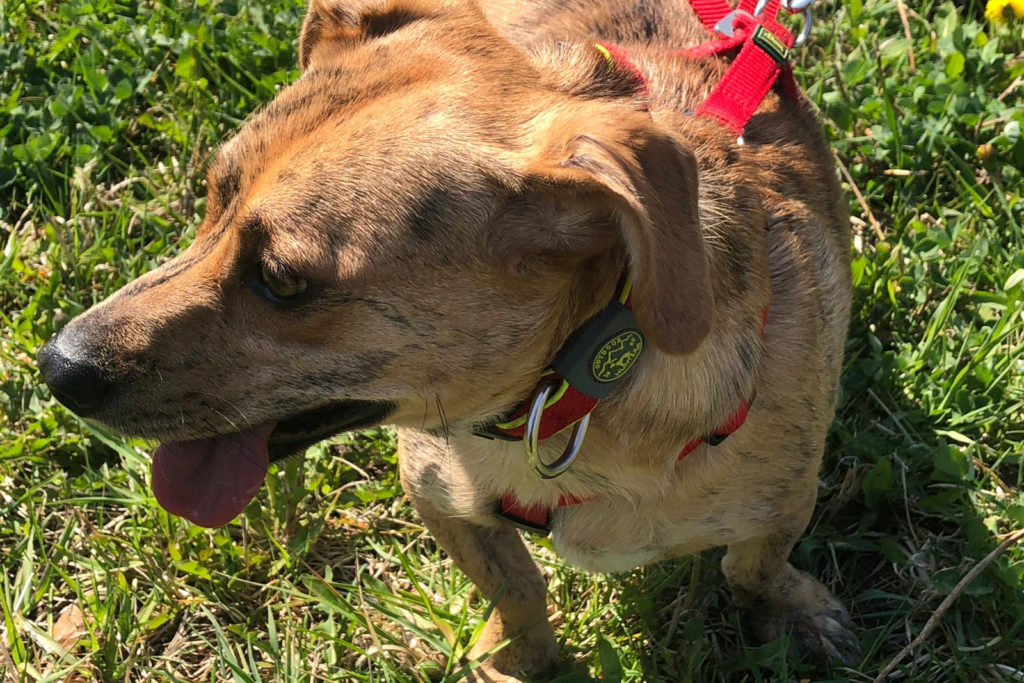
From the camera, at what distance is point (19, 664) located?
3.21 meters

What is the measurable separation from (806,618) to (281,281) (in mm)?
2071

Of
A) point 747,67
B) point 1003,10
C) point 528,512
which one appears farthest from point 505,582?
point 1003,10

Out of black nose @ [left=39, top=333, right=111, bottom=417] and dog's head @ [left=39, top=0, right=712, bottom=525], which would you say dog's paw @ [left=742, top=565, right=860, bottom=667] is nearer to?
dog's head @ [left=39, top=0, right=712, bottom=525]

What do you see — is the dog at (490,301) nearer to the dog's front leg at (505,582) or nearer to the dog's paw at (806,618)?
the dog's front leg at (505,582)

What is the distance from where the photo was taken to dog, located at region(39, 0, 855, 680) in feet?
6.86

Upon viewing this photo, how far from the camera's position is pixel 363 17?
8.54 feet

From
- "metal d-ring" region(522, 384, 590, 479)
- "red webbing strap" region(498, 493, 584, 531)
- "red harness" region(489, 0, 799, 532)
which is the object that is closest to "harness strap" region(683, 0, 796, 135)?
"red harness" region(489, 0, 799, 532)

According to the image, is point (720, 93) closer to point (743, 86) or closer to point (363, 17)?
point (743, 86)

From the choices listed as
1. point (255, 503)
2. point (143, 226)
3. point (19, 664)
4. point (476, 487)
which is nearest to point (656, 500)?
point (476, 487)

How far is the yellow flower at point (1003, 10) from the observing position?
14.5ft

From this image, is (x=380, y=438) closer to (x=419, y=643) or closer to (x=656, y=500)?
(x=419, y=643)

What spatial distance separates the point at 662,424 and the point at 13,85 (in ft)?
12.4

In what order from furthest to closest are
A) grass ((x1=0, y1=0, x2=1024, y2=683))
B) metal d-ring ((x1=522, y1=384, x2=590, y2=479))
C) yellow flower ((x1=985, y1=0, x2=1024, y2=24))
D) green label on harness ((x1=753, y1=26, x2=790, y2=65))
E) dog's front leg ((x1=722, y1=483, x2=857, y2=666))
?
yellow flower ((x1=985, y1=0, x2=1024, y2=24)) < grass ((x1=0, y1=0, x2=1024, y2=683)) < dog's front leg ((x1=722, y1=483, x2=857, y2=666)) < green label on harness ((x1=753, y1=26, x2=790, y2=65)) < metal d-ring ((x1=522, y1=384, x2=590, y2=479))

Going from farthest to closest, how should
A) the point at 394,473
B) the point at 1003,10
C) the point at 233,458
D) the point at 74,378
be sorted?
the point at 1003,10
the point at 394,473
the point at 233,458
the point at 74,378
